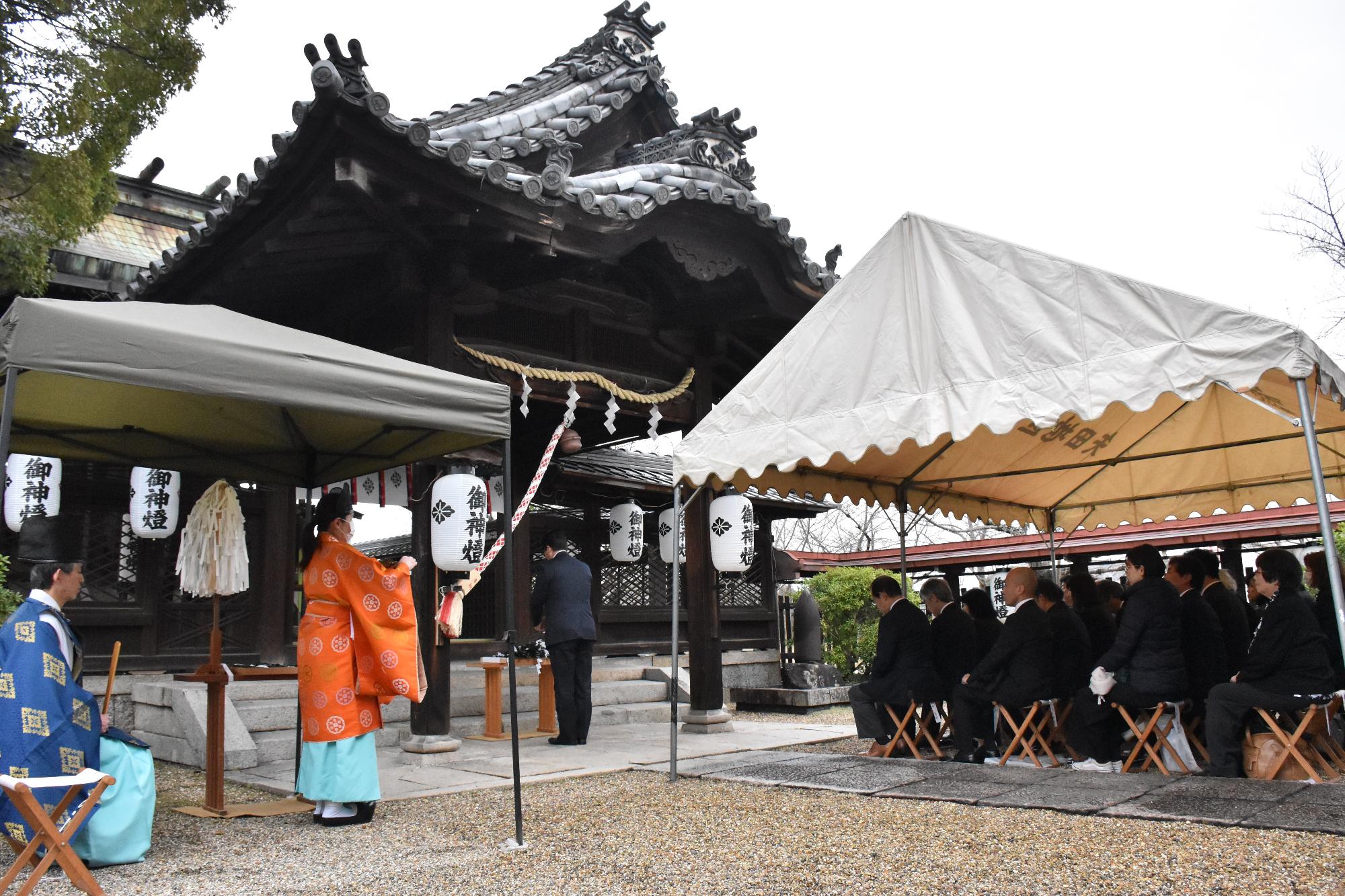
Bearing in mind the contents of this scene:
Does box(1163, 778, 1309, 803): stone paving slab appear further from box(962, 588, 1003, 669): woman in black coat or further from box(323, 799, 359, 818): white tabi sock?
box(323, 799, 359, 818): white tabi sock

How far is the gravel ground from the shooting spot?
3.64 metres

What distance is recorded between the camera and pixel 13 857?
433cm

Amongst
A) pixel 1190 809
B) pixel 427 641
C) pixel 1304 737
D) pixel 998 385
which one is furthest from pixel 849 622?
pixel 1190 809

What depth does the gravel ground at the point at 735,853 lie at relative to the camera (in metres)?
3.64

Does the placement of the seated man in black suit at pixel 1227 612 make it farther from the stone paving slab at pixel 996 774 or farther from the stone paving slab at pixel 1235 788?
the stone paving slab at pixel 996 774

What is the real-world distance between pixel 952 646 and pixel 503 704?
4.50 m

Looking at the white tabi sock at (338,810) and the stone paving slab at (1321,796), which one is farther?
the white tabi sock at (338,810)

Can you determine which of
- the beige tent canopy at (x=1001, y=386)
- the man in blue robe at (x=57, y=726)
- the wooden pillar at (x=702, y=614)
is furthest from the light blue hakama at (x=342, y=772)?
the wooden pillar at (x=702, y=614)

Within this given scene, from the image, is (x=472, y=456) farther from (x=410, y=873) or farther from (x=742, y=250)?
(x=410, y=873)

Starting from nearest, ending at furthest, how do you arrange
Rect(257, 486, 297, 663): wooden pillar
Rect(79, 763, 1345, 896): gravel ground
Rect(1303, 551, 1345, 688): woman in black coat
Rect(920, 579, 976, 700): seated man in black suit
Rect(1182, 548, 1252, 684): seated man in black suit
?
Rect(79, 763, 1345, 896): gravel ground, Rect(1303, 551, 1345, 688): woman in black coat, Rect(1182, 548, 1252, 684): seated man in black suit, Rect(920, 579, 976, 700): seated man in black suit, Rect(257, 486, 297, 663): wooden pillar

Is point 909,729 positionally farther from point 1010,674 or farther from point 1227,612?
point 1227,612

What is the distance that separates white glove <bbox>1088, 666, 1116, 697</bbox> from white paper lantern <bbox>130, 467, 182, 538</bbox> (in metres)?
7.17

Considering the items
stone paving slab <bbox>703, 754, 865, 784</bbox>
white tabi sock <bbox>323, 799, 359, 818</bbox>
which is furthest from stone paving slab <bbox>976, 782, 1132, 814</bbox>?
white tabi sock <bbox>323, 799, 359, 818</bbox>

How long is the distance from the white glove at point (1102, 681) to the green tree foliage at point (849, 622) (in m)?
9.01
